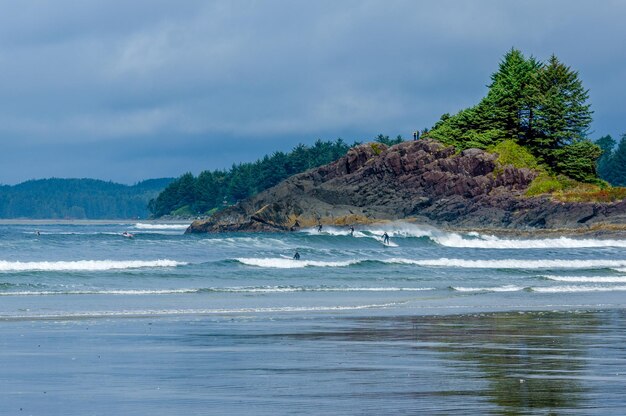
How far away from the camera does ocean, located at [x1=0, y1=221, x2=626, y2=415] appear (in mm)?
14234

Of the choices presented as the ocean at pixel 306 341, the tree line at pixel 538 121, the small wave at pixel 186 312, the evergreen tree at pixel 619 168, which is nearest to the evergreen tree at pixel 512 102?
the tree line at pixel 538 121

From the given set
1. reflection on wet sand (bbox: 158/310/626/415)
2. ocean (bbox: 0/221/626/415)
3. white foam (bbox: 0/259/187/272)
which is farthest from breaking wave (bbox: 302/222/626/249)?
reflection on wet sand (bbox: 158/310/626/415)

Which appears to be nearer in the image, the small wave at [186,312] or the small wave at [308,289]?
the small wave at [186,312]

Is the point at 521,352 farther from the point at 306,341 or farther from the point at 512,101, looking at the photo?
the point at 512,101

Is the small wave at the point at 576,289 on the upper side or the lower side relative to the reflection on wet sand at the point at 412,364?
upper

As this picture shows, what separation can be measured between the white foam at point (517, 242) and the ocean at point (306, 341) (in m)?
31.3

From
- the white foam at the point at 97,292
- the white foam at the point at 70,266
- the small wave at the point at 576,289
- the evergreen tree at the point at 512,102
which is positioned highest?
the evergreen tree at the point at 512,102

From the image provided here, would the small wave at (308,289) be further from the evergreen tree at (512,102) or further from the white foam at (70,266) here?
the evergreen tree at (512,102)

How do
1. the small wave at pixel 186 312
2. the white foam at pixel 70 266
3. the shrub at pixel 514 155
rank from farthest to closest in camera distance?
the shrub at pixel 514 155, the white foam at pixel 70 266, the small wave at pixel 186 312

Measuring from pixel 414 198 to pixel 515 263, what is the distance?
4418 cm

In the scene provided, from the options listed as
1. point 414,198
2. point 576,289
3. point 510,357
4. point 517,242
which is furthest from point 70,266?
point 414,198

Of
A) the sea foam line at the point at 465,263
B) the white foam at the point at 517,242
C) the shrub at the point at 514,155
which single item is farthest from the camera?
the shrub at the point at 514,155

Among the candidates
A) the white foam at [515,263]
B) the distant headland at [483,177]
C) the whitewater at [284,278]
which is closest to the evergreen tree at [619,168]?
the distant headland at [483,177]

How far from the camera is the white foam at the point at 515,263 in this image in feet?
182
